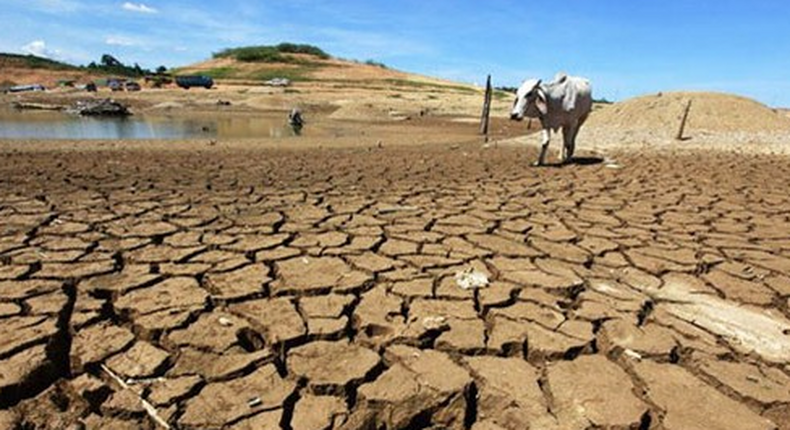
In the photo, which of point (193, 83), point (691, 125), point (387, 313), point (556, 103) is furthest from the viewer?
point (193, 83)

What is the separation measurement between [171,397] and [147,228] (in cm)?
239

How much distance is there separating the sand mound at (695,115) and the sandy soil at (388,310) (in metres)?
11.7

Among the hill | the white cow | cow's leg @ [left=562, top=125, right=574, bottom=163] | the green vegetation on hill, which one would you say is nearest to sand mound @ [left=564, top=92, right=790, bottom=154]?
cow's leg @ [left=562, top=125, right=574, bottom=163]

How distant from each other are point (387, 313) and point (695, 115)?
1705cm

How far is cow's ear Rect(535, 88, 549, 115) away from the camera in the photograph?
6.77 m

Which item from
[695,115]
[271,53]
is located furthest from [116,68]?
[695,115]

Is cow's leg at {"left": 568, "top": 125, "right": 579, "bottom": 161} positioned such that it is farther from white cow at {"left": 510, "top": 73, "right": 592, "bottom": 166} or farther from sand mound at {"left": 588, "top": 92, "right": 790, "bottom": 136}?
sand mound at {"left": 588, "top": 92, "right": 790, "bottom": 136}

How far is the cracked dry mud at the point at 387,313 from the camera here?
6.15ft

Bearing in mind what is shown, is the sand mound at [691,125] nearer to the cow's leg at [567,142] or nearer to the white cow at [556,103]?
the cow's leg at [567,142]

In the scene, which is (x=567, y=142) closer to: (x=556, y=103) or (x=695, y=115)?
(x=556, y=103)

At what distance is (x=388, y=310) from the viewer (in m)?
2.59

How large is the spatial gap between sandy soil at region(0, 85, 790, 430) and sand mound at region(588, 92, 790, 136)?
38.5 ft

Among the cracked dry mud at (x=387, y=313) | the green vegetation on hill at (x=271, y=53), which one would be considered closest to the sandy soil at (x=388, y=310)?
the cracked dry mud at (x=387, y=313)

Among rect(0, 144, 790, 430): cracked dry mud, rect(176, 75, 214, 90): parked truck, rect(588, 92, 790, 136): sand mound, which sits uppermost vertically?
rect(588, 92, 790, 136): sand mound
